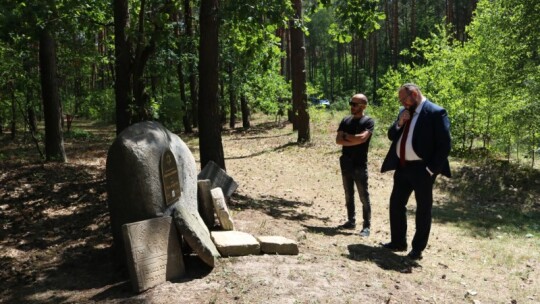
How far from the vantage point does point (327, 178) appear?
1173cm

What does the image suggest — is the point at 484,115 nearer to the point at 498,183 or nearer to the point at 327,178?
the point at 498,183

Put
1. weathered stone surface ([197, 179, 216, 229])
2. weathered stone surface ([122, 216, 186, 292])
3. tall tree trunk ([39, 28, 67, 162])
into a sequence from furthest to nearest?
1. tall tree trunk ([39, 28, 67, 162])
2. weathered stone surface ([197, 179, 216, 229])
3. weathered stone surface ([122, 216, 186, 292])

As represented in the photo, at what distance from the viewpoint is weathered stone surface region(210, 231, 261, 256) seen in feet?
15.8

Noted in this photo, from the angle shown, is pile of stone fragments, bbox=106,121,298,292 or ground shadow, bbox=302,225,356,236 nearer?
pile of stone fragments, bbox=106,121,298,292

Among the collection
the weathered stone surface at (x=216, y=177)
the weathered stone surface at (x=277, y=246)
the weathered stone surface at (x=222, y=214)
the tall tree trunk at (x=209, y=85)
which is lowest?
the weathered stone surface at (x=277, y=246)

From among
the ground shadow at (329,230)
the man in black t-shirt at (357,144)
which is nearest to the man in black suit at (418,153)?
the man in black t-shirt at (357,144)

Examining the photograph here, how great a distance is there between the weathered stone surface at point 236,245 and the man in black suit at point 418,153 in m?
1.93

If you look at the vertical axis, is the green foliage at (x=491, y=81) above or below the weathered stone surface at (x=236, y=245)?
above

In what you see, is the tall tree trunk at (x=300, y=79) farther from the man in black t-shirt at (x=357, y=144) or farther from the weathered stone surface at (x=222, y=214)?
the weathered stone surface at (x=222, y=214)

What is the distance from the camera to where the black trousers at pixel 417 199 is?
5.31 metres

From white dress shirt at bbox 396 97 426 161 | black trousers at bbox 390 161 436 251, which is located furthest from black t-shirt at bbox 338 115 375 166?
white dress shirt at bbox 396 97 426 161

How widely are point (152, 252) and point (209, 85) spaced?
402 centimetres

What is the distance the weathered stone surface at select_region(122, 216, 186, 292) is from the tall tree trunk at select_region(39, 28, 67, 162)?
739 cm

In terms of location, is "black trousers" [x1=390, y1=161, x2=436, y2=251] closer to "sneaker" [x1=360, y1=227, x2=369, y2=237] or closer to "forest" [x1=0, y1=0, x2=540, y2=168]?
"sneaker" [x1=360, y1=227, x2=369, y2=237]
